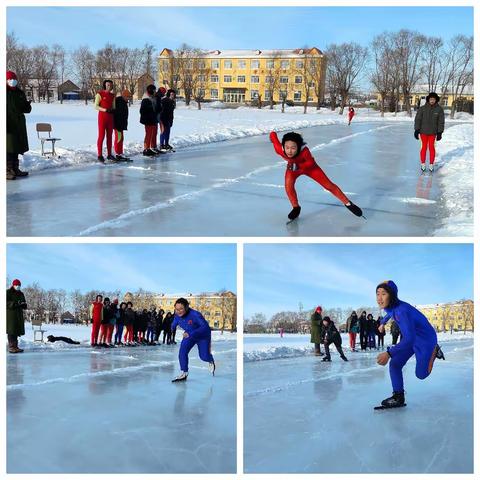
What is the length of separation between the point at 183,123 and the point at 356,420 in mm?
10814

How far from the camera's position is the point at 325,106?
1586 cm

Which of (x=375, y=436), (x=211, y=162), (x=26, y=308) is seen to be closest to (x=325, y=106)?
(x=211, y=162)

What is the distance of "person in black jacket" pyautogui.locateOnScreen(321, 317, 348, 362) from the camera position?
620cm

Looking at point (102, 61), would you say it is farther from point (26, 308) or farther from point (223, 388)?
point (223, 388)

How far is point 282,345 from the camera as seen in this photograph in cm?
612

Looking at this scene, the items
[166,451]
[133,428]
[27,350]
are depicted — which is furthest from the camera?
[27,350]

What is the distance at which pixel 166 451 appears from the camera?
3.77 metres

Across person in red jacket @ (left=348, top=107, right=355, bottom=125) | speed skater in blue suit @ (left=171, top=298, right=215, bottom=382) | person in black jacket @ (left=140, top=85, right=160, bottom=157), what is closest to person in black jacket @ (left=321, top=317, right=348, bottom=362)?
speed skater in blue suit @ (left=171, top=298, right=215, bottom=382)

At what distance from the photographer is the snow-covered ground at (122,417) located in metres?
3.72

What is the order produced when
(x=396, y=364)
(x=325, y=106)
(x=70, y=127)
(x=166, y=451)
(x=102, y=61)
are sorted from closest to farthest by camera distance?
(x=166, y=451) → (x=396, y=364) → (x=102, y=61) → (x=70, y=127) → (x=325, y=106)

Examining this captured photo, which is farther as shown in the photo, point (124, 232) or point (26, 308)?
point (26, 308)

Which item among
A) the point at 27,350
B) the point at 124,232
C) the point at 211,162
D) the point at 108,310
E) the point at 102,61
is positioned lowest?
the point at 27,350

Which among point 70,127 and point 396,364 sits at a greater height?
point 70,127
